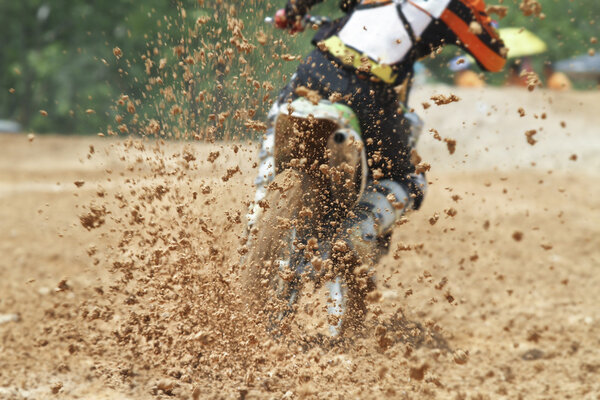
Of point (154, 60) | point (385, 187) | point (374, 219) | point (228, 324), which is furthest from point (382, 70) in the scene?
point (154, 60)

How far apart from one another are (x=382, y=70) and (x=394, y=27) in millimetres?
190

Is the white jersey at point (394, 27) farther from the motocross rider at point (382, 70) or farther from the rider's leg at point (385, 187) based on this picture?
the rider's leg at point (385, 187)

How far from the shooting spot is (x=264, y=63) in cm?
323

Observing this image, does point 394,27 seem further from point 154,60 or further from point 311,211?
point 154,60

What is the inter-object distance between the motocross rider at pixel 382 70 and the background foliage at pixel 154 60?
0.70ft

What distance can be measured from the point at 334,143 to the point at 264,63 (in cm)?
70

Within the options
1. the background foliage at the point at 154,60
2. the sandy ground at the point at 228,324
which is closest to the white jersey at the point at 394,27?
the background foliage at the point at 154,60

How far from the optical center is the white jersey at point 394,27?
2.88 meters

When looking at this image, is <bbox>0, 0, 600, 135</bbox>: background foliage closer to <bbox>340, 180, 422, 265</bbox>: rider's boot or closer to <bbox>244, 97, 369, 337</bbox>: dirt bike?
<bbox>244, 97, 369, 337</bbox>: dirt bike

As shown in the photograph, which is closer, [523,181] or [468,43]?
[468,43]

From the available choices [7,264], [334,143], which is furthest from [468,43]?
[7,264]

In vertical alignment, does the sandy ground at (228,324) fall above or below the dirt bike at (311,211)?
below

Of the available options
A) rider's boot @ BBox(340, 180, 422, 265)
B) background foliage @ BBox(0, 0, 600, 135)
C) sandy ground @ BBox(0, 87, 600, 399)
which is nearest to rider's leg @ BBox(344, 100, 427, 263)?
rider's boot @ BBox(340, 180, 422, 265)

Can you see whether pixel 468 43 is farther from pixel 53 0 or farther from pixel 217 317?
pixel 53 0
